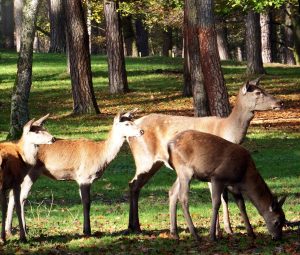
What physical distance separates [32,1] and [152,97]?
35.9 feet

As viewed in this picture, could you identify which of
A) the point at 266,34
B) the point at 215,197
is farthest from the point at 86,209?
the point at 266,34

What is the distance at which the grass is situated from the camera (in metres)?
11.3

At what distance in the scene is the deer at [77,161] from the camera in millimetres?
12062

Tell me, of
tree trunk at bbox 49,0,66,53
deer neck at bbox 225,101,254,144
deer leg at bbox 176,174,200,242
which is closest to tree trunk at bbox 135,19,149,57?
tree trunk at bbox 49,0,66,53

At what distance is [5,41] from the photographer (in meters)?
63.0

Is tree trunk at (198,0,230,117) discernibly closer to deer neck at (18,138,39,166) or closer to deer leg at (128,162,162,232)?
deer leg at (128,162,162,232)

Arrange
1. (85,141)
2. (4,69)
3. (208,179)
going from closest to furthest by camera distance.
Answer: (208,179) < (85,141) < (4,69)

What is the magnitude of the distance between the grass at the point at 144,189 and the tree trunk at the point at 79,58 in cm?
58

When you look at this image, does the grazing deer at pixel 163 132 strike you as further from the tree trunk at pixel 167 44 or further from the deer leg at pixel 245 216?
the tree trunk at pixel 167 44

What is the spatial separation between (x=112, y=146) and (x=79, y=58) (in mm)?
16547

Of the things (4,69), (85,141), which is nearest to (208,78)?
(85,141)

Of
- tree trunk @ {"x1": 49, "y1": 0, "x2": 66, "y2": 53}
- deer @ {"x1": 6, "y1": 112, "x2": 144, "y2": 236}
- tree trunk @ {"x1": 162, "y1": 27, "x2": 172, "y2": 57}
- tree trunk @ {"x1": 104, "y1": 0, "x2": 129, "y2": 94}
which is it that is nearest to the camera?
deer @ {"x1": 6, "y1": 112, "x2": 144, "y2": 236}

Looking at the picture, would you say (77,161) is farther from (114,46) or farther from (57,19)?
(57,19)

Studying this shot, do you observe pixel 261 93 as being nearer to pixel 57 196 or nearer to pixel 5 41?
pixel 57 196
